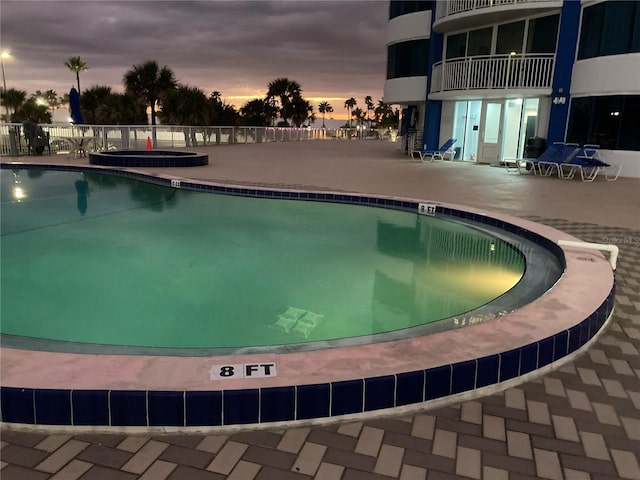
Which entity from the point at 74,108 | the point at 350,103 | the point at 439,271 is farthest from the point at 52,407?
the point at 350,103

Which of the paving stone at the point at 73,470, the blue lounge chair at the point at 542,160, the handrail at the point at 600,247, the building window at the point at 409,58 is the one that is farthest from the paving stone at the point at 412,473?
the building window at the point at 409,58

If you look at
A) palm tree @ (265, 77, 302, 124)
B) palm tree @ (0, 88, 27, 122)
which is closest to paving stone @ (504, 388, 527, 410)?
palm tree @ (265, 77, 302, 124)

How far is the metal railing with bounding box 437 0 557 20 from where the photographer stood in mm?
14184

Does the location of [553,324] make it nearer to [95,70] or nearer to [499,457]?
[499,457]

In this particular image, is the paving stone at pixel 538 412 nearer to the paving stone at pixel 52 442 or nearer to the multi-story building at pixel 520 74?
the paving stone at pixel 52 442

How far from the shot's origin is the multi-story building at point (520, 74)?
41.5 ft

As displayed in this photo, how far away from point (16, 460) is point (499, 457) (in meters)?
1.86

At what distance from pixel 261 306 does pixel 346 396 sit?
2.06 m

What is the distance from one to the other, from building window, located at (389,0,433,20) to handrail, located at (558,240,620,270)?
15.4 metres

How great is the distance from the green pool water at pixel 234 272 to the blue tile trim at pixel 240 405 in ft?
4.40

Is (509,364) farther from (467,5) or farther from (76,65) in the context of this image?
(76,65)

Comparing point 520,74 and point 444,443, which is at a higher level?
point 520,74

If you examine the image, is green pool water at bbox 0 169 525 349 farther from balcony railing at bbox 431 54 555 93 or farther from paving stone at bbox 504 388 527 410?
balcony railing at bbox 431 54 555 93

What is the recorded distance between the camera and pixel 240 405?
84.0 inches
